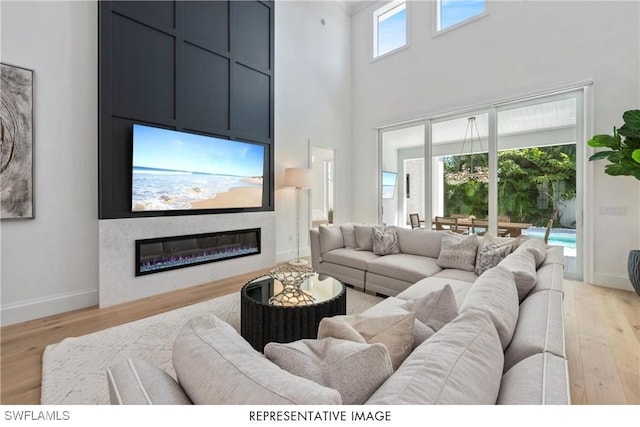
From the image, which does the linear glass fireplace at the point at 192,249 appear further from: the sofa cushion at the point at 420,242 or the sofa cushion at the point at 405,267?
the sofa cushion at the point at 420,242

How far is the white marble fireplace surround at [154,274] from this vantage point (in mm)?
3062

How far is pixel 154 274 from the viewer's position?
341cm

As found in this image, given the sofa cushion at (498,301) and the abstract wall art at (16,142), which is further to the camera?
the abstract wall art at (16,142)

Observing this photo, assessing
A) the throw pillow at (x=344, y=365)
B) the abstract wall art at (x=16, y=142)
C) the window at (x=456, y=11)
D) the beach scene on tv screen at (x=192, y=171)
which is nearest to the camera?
the throw pillow at (x=344, y=365)

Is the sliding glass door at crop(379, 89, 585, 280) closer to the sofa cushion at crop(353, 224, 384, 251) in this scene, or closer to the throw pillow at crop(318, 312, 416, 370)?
the sofa cushion at crop(353, 224, 384, 251)

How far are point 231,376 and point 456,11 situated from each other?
6085mm

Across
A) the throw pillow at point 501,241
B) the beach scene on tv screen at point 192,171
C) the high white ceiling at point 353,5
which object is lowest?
the throw pillow at point 501,241

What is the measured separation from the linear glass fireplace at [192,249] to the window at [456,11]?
4664 millimetres

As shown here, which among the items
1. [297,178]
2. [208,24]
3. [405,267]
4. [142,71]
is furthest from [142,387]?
[208,24]

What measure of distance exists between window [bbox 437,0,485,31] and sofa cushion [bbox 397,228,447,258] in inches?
145

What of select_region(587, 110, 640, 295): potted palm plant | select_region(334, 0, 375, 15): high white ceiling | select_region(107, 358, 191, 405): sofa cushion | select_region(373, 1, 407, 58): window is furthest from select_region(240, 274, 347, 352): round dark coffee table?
select_region(334, 0, 375, 15): high white ceiling

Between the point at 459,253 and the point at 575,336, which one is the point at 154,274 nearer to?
the point at 459,253

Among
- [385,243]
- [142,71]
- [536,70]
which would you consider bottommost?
[385,243]

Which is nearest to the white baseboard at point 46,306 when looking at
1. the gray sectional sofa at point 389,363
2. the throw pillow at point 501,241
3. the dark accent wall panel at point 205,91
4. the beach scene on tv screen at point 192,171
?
the beach scene on tv screen at point 192,171
